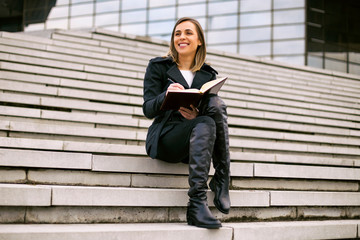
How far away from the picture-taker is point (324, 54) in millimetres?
18375

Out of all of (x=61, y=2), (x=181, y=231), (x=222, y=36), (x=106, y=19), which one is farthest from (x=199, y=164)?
(x=61, y=2)

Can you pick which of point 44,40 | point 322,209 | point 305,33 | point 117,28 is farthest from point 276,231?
point 117,28

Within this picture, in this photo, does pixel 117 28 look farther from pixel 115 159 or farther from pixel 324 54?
pixel 115 159

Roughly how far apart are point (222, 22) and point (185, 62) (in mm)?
16840

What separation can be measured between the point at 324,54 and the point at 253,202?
1701 centimetres

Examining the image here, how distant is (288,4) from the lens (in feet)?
60.7

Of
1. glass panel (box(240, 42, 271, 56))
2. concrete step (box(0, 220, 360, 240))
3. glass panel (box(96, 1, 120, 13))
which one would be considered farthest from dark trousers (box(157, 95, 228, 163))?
glass panel (box(96, 1, 120, 13))

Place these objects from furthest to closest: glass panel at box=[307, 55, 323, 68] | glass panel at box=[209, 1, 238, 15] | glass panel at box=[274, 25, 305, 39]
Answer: glass panel at box=[209, 1, 238, 15]
glass panel at box=[274, 25, 305, 39]
glass panel at box=[307, 55, 323, 68]

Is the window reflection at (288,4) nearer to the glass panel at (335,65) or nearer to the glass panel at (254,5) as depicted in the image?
the glass panel at (254,5)

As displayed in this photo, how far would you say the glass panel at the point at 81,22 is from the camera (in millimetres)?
21188

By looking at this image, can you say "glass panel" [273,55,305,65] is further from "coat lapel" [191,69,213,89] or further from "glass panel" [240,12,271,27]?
"coat lapel" [191,69,213,89]

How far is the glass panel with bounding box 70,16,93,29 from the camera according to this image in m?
21.2

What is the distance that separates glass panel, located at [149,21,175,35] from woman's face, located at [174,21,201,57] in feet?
56.7

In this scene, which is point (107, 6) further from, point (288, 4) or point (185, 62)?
point (185, 62)
